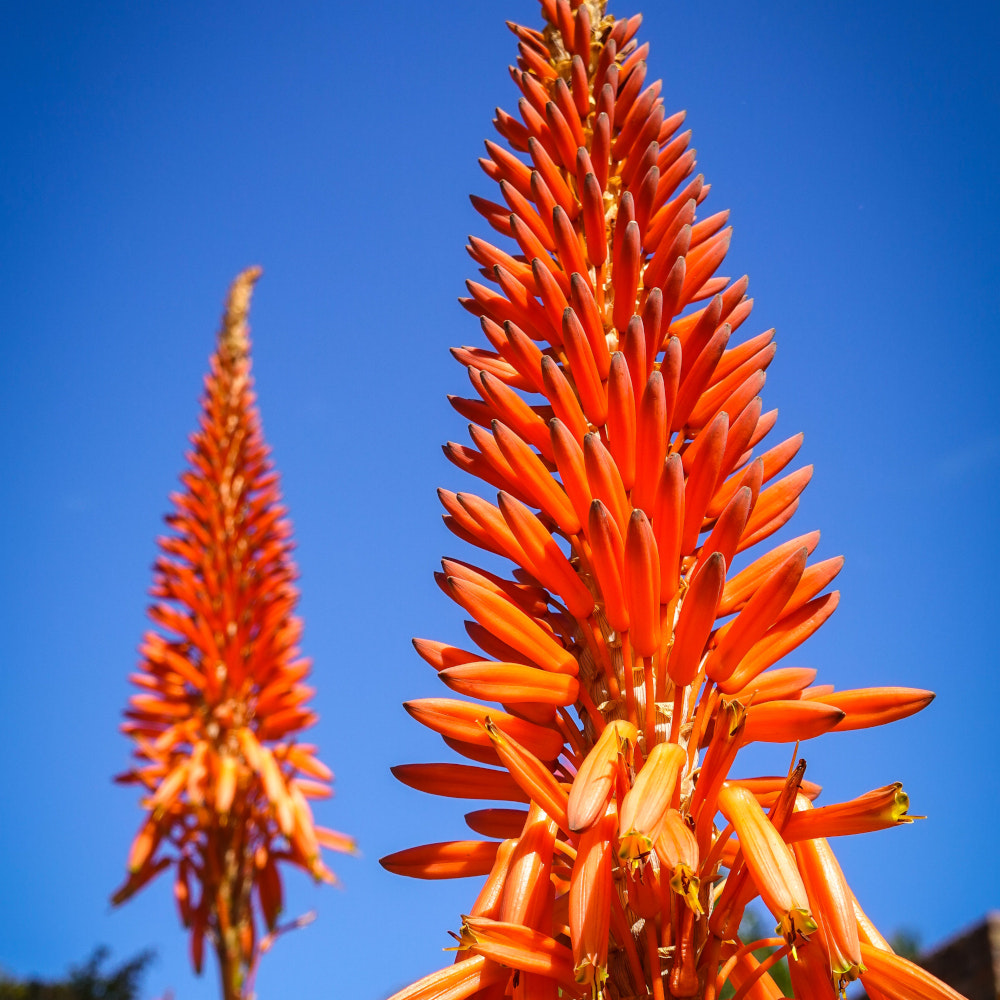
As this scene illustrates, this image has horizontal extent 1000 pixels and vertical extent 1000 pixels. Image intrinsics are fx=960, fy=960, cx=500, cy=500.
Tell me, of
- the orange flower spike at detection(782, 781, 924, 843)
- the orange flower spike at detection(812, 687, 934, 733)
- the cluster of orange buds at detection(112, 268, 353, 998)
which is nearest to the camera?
the orange flower spike at detection(782, 781, 924, 843)

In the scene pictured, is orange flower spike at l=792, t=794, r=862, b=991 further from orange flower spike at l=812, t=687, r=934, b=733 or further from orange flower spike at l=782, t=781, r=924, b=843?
orange flower spike at l=812, t=687, r=934, b=733

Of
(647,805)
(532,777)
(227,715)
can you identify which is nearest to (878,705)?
(647,805)

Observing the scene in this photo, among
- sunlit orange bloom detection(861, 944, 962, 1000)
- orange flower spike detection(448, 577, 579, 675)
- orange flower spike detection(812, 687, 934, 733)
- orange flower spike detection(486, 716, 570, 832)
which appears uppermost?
orange flower spike detection(448, 577, 579, 675)

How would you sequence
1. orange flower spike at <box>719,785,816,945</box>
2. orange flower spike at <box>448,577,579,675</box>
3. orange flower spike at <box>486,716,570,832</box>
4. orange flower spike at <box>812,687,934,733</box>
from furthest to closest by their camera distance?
orange flower spike at <box>448,577,579,675</box> → orange flower spike at <box>812,687,934,733</box> → orange flower spike at <box>486,716,570,832</box> → orange flower spike at <box>719,785,816,945</box>

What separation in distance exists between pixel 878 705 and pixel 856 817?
352 millimetres

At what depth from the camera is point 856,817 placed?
6.95ft

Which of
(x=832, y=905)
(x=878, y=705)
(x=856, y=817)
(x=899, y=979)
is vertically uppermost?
(x=878, y=705)

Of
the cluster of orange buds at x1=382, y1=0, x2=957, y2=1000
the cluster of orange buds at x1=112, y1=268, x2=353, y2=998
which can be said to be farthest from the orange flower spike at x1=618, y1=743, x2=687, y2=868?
the cluster of orange buds at x1=112, y1=268, x2=353, y2=998

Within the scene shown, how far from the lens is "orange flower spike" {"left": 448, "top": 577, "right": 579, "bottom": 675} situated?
8.18 feet

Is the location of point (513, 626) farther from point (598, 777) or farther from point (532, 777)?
point (598, 777)

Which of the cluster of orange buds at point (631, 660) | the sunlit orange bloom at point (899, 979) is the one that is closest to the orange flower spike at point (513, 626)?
the cluster of orange buds at point (631, 660)

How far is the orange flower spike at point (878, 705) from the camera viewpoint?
2.35m

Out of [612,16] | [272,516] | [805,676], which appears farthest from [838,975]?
[272,516]

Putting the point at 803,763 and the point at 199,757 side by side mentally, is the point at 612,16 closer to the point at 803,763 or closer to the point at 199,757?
the point at 803,763
